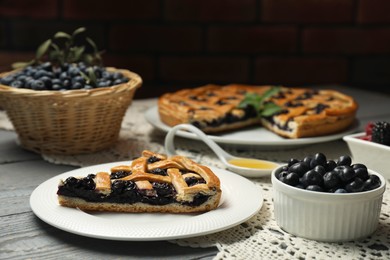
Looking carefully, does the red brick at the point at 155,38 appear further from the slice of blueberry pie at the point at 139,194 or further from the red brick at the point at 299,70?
the slice of blueberry pie at the point at 139,194

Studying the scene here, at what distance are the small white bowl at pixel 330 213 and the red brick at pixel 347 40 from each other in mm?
1566

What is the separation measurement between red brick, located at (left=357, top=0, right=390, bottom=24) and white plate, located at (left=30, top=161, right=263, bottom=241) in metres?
1.54

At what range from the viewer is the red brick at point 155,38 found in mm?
2400

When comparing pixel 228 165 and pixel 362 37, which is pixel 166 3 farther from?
pixel 228 165

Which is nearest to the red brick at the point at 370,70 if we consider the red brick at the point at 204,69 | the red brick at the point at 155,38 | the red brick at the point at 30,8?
the red brick at the point at 204,69

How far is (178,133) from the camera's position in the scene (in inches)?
56.4

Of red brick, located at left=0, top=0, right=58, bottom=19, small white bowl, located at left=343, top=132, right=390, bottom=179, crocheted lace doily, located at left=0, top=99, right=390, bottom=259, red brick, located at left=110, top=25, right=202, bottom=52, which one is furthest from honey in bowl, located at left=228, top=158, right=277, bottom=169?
red brick, located at left=0, top=0, right=58, bottom=19

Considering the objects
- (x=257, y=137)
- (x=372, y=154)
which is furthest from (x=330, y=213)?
(x=257, y=137)

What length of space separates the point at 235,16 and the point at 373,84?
0.67 meters

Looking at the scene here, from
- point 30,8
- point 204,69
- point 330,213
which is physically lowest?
point 204,69

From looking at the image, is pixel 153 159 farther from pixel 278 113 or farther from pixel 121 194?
pixel 278 113

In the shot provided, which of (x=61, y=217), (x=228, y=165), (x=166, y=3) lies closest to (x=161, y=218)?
(x=61, y=217)

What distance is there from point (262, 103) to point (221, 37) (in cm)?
85

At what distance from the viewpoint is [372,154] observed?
1.23m
